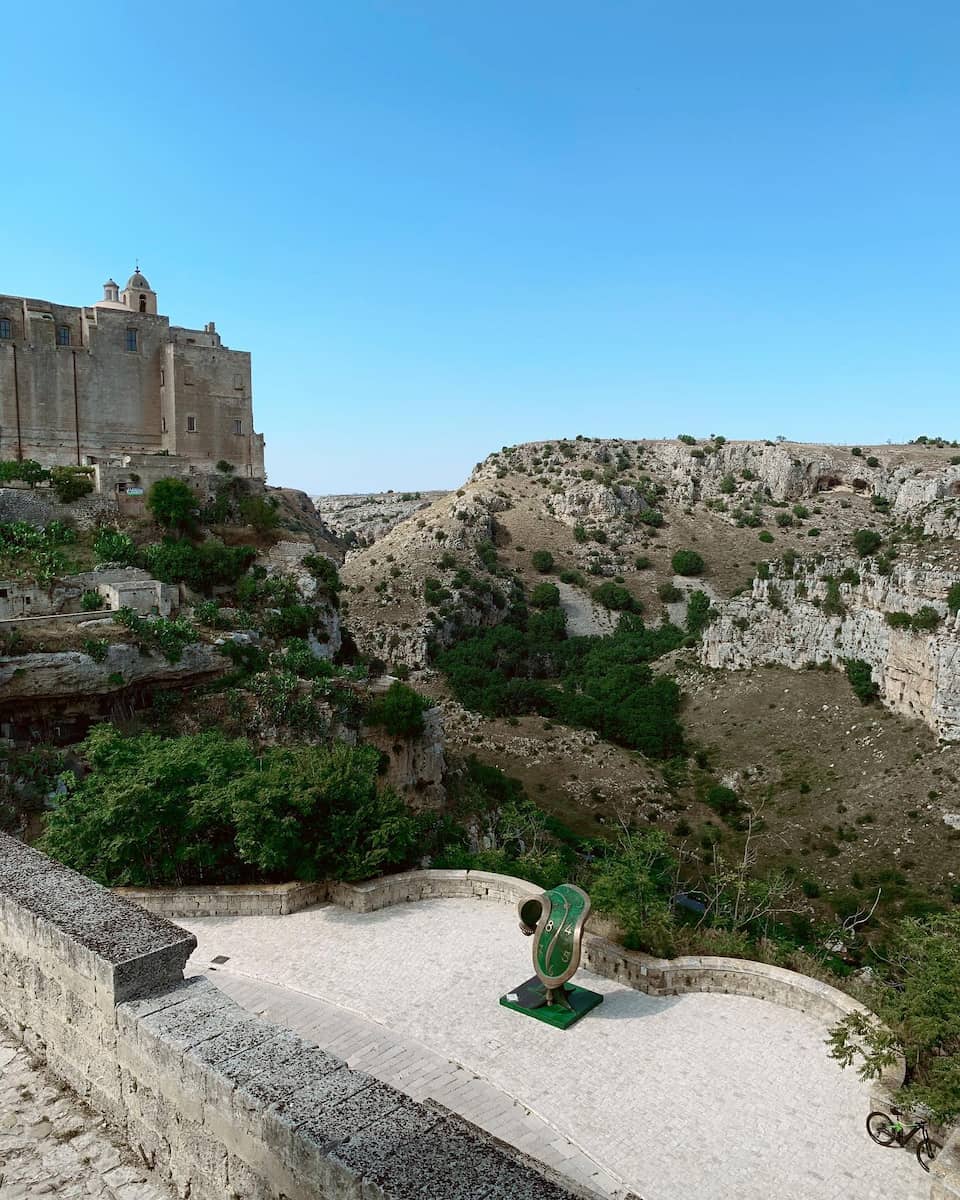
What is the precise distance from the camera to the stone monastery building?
3212 centimetres

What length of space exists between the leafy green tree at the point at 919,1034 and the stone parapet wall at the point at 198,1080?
668 cm

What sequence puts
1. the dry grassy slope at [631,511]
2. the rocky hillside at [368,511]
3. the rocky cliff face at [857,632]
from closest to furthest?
the rocky cliff face at [857,632] → the dry grassy slope at [631,511] → the rocky hillside at [368,511]

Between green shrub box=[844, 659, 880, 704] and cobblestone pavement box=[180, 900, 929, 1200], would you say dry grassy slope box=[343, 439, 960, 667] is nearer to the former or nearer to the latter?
green shrub box=[844, 659, 880, 704]

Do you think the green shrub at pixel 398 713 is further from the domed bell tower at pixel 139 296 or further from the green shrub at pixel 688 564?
the green shrub at pixel 688 564

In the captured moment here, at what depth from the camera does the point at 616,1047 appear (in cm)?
991

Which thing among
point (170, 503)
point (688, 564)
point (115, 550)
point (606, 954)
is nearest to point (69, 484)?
point (170, 503)

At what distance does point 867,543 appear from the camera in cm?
5438

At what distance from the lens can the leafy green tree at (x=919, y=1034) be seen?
8203 millimetres

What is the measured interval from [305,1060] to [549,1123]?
19.3ft

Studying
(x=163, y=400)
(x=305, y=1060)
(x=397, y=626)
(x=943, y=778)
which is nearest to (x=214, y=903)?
(x=305, y=1060)

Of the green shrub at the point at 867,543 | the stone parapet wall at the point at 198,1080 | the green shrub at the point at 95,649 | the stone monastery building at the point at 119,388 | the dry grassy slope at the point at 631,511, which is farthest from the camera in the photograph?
the dry grassy slope at the point at 631,511

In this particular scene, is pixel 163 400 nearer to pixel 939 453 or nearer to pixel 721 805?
pixel 721 805

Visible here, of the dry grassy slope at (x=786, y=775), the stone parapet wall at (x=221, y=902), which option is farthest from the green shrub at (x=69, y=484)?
the stone parapet wall at (x=221, y=902)

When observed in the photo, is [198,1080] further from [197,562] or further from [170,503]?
[170,503]
